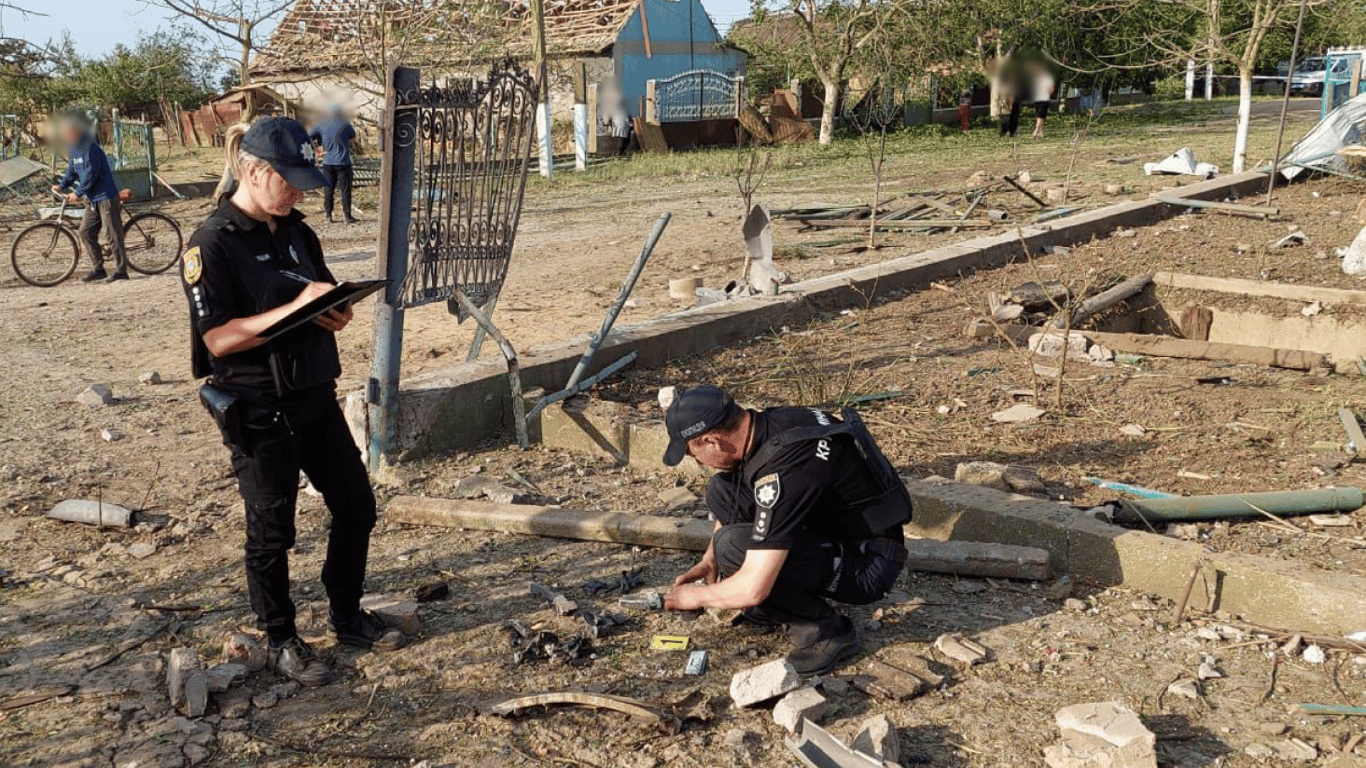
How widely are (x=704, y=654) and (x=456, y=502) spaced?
166cm

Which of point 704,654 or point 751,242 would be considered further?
point 751,242

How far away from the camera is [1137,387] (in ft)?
22.1

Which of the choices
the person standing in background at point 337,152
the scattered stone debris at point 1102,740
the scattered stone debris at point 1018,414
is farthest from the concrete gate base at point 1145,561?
the person standing in background at point 337,152

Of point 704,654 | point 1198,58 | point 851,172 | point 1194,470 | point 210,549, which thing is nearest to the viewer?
point 704,654

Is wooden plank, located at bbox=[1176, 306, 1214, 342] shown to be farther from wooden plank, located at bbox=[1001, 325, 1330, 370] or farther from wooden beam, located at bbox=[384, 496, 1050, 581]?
wooden beam, located at bbox=[384, 496, 1050, 581]

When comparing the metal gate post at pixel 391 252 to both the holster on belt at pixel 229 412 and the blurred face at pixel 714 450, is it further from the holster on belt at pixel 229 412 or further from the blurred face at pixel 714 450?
the blurred face at pixel 714 450

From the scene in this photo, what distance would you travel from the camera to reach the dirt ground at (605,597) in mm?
3385

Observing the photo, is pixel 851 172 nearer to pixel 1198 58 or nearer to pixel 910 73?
pixel 1198 58

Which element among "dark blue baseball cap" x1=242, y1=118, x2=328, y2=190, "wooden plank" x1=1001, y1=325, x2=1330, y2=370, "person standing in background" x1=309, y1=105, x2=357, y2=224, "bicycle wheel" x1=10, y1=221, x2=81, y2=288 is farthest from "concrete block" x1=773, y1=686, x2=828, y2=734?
"person standing in background" x1=309, y1=105, x2=357, y2=224

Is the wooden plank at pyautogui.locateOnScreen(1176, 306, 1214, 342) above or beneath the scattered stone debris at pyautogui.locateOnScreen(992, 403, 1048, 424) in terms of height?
above

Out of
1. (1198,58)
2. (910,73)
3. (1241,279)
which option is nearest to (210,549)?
(1241,279)

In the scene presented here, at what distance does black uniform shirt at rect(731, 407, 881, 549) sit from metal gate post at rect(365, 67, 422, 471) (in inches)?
91.4

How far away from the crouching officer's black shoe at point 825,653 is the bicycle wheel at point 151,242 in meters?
10.4

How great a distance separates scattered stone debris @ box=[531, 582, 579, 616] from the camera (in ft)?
13.6
